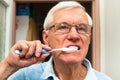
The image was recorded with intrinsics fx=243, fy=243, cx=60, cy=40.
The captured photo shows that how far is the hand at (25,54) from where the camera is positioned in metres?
0.84

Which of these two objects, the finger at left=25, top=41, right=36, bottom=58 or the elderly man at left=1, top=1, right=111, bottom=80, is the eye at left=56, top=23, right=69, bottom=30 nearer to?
the elderly man at left=1, top=1, right=111, bottom=80

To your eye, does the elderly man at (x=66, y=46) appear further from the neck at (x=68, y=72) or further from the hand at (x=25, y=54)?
the hand at (x=25, y=54)

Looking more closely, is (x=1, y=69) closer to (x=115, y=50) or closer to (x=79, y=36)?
(x=79, y=36)

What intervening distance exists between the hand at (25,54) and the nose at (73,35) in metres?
0.21

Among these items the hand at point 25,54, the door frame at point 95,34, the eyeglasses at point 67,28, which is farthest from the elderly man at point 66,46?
the door frame at point 95,34

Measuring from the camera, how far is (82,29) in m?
1.10

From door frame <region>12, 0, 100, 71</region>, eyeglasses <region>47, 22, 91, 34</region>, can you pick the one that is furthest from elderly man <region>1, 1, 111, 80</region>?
door frame <region>12, 0, 100, 71</region>

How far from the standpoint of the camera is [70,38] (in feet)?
3.50

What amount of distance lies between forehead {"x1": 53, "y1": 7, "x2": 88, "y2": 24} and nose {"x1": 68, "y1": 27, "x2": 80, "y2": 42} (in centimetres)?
4

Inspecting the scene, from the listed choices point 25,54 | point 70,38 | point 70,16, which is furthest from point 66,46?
point 25,54

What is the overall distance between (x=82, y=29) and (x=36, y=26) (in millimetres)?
1136

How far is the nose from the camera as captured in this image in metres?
1.06

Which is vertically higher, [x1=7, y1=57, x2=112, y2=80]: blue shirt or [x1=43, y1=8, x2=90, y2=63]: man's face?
[x1=43, y1=8, x2=90, y2=63]: man's face

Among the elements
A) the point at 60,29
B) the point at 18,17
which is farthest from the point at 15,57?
the point at 18,17
